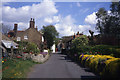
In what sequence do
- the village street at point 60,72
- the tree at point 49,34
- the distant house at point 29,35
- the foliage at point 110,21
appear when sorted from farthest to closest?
the tree at point 49,34 → the distant house at point 29,35 → the foliage at point 110,21 → the village street at point 60,72

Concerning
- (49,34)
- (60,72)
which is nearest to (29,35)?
(49,34)

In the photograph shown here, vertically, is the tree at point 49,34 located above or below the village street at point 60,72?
above

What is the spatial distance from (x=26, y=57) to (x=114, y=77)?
14.2 metres

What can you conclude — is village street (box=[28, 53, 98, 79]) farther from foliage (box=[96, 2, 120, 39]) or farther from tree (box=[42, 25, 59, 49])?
tree (box=[42, 25, 59, 49])

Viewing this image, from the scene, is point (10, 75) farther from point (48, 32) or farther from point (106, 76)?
point (48, 32)

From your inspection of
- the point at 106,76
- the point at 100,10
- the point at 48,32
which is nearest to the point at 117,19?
the point at 100,10

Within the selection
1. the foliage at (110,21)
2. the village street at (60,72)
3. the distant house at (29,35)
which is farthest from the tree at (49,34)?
the village street at (60,72)

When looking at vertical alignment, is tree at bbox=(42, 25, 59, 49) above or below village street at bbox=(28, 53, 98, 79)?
above

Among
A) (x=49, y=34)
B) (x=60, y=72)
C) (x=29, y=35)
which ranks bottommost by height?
(x=60, y=72)

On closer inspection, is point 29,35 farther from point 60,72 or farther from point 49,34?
point 60,72

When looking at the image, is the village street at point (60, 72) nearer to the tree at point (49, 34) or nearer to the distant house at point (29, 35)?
the distant house at point (29, 35)

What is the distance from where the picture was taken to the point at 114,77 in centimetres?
831

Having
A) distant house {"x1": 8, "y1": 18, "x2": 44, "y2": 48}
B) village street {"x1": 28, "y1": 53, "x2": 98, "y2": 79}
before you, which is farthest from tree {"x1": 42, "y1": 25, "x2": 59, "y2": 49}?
village street {"x1": 28, "y1": 53, "x2": 98, "y2": 79}

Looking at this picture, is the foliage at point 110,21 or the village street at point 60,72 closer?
the village street at point 60,72
